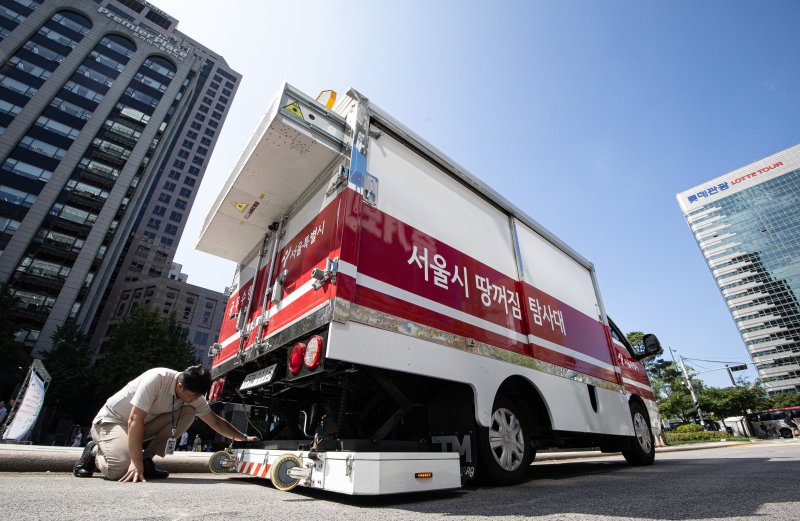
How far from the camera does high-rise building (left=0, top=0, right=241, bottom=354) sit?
33.2 metres

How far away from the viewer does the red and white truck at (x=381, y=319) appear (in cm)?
258

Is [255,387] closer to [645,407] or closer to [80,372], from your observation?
[645,407]

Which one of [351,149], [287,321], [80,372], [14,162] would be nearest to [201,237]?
[287,321]

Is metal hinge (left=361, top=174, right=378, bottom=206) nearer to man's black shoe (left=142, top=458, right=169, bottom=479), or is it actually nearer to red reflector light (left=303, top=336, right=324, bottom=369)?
red reflector light (left=303, top=336, right=324, bottom=369)

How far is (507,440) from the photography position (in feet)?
11.1

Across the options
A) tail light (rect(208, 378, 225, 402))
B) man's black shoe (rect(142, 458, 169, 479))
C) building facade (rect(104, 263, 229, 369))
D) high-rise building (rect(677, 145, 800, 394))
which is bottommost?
man's black shoe (rect(142, 458, 169, 479))

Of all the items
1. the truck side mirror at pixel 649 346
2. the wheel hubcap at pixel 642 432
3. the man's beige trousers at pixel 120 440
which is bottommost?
the man's beige trousers at pixel 120 440

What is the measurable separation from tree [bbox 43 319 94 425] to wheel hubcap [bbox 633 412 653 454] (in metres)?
26.1

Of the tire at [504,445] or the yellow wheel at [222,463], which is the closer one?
the tire at [504,445]

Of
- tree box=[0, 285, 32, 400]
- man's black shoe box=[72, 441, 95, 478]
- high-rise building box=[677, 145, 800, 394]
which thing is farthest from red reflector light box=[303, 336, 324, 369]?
high-rise building box=[677, 145, 800, 394]

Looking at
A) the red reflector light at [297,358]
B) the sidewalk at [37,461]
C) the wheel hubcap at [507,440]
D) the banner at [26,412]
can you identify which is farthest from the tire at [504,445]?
the banner at [26,412]

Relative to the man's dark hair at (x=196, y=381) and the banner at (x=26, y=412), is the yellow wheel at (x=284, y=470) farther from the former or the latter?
the banner at (x=26, y=412)

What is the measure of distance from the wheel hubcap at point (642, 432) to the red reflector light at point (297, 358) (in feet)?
18.5

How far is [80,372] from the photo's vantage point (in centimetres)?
2064
